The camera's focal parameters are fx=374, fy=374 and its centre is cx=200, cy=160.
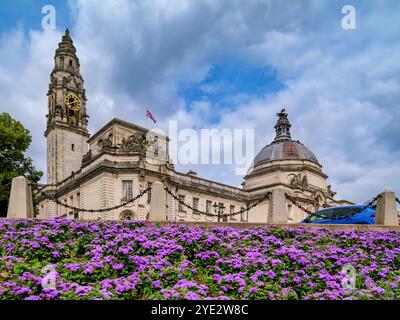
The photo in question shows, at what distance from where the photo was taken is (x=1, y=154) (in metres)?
31.5

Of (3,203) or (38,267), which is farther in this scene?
(3,203)

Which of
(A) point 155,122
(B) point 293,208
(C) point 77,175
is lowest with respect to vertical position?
(B) point 293,208

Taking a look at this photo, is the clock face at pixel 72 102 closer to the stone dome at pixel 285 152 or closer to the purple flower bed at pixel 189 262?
the stone dome at pixel 285 152

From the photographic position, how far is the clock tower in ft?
189

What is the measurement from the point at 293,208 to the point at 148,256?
5227 cm

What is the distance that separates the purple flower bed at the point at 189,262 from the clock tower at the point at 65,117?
1902 inches

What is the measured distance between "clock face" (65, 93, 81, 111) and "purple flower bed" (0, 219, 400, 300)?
167 feet

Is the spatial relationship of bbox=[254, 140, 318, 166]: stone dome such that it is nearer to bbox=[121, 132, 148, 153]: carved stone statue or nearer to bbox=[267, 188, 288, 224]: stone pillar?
bbox=[121, 132, 148, 153]: carved stone statue

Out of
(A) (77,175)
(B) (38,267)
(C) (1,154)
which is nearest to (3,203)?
(C) (1,154)

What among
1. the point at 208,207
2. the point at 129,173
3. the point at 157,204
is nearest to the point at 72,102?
the point at 129,173

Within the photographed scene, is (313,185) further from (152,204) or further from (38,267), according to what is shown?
(38,267)

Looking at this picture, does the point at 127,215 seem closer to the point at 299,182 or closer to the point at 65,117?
the point at 65,117

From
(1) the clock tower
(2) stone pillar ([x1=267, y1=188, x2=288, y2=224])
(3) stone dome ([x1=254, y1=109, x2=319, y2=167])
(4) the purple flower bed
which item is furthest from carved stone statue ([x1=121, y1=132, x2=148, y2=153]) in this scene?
(3) stone dome ([x1=254, y1=109, x2=319, y2=167])
